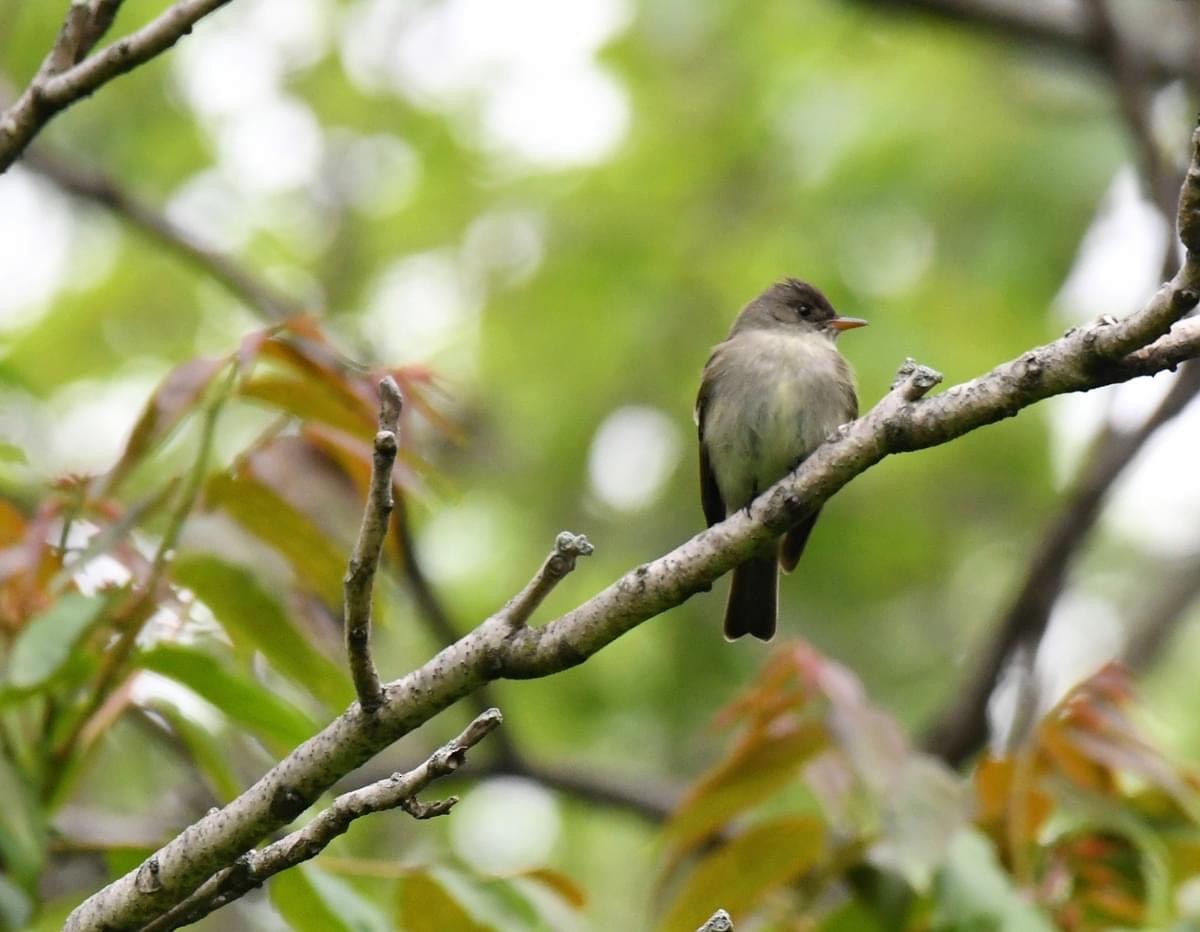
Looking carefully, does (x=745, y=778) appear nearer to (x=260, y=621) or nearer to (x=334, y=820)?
(x=260, y=621)

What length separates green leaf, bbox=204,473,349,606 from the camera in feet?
11.6

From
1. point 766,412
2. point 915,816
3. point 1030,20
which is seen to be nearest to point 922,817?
point 915,816

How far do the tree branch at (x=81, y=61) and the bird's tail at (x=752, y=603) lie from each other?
10.9ft

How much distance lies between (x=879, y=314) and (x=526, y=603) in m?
5.88

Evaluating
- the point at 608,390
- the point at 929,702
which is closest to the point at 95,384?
the point at 608,390

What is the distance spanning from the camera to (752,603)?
617 cm

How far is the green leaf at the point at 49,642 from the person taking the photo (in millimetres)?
2871

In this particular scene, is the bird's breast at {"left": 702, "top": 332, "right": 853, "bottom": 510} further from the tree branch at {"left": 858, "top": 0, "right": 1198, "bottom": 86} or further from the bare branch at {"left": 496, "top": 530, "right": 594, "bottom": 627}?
the bare branch at {"left": 496, "top": 530, "right": 594, "bottom": 627}

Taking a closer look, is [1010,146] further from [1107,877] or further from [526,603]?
[526,603]

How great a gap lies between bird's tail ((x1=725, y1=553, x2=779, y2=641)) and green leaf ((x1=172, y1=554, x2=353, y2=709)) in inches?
109

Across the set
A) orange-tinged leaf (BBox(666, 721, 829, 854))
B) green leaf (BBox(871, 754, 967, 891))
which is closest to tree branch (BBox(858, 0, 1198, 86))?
orange-tinged leaf (BBox(666, 721, 829, 854))

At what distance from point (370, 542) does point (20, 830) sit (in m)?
1.00

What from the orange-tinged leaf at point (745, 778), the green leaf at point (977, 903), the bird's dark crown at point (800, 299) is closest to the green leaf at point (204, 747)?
the orange-tinged leaf at point (745, 778)

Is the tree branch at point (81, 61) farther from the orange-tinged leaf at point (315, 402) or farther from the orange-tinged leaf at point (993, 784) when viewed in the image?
the orange-tinged leaf at point (993, 784)
